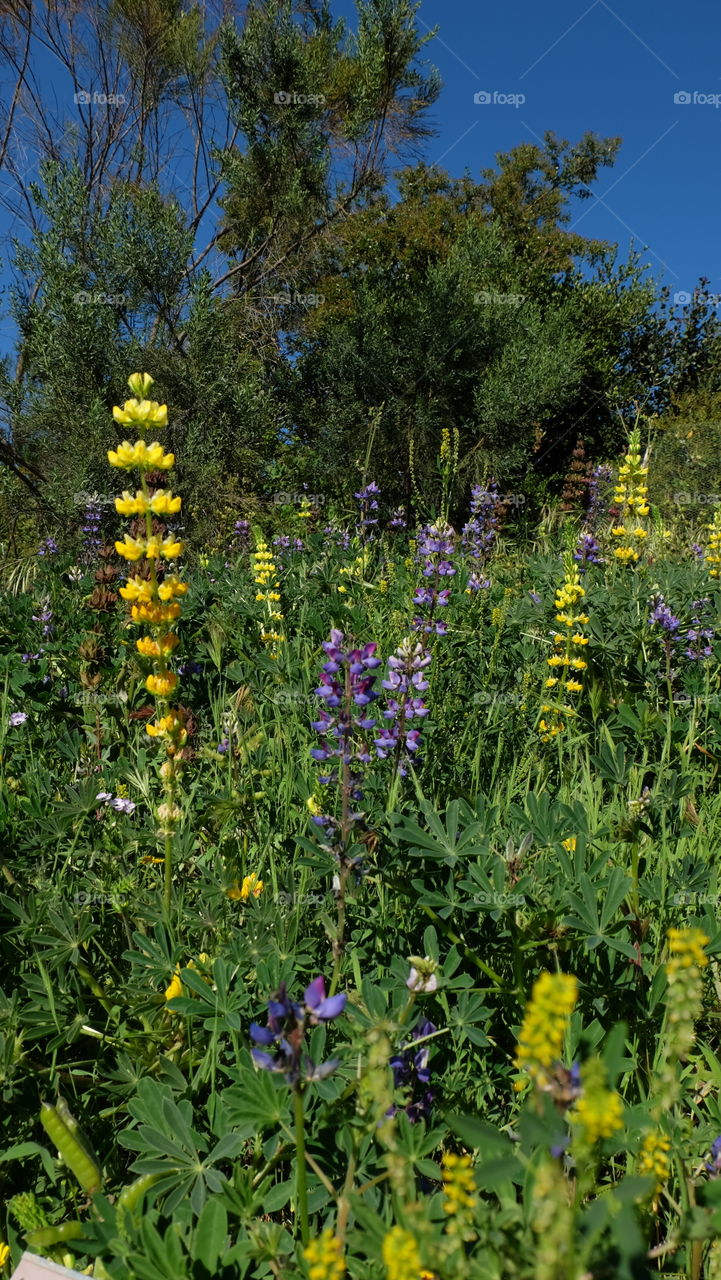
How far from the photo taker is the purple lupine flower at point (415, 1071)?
1.05m

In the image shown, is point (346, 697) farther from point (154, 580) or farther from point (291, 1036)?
point (291, 1036)

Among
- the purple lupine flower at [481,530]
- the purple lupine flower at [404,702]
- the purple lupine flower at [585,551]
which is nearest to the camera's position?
the purple lupine flower at [404,702]

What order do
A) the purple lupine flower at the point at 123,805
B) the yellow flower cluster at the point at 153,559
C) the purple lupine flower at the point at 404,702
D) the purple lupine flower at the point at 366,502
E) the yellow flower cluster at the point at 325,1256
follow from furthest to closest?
1. the purple lupine flower at the point at 366,502
2. the purple lupine flower at the point at 123,805
3. the purple lupine flower at the point at 404,702
4. the yellow flower cluster at the point at 153,559
5. the yellow flower cluster at the point at 325,1256

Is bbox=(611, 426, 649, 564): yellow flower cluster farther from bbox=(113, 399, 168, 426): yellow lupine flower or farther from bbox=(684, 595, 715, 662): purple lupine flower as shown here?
bbox=(113, 399, 168, 426): yellow lupine flower

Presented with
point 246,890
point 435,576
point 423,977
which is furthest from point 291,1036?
point 435,576

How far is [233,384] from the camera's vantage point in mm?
9227

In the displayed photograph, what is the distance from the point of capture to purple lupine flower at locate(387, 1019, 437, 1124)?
1047 millimetres

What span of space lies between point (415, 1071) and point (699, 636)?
208cm

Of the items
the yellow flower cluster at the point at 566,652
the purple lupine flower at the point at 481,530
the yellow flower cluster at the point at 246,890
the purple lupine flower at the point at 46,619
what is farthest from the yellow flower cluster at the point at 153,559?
the purple lupine flower at the point at 481,530

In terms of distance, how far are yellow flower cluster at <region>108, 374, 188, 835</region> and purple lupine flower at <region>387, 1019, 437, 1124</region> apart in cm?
54

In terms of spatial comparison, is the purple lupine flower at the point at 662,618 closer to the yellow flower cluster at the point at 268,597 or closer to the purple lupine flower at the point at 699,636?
the purple lupine flower at the point at 699,636

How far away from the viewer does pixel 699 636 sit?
8.91 ft

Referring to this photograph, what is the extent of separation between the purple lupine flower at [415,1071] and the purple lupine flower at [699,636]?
6.42ft

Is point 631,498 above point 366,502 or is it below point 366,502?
below
